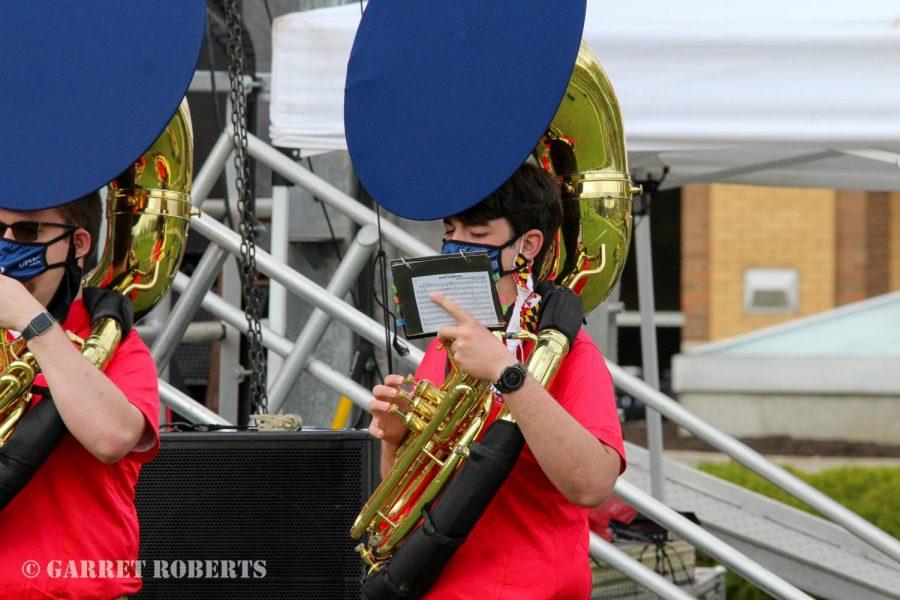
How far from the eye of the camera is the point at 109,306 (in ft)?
8.23

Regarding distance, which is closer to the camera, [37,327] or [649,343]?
[37,327]

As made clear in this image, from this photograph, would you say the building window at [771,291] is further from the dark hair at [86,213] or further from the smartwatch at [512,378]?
the smartwatch at [512,378]

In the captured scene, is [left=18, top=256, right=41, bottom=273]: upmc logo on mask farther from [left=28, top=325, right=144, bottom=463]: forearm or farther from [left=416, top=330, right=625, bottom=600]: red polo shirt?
[left=416, top=330, right=625, bottom=600]: red polo shirt

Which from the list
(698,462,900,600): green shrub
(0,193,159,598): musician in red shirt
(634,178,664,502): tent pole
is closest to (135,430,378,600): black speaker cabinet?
(0,193,159,598): musician in red shirt

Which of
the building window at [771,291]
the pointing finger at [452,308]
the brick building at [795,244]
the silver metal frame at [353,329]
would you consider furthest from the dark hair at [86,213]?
the building window at [771,291]

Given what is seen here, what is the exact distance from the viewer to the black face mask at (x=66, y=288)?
2465 mm

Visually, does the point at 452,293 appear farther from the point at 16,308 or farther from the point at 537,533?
the point at 16,308

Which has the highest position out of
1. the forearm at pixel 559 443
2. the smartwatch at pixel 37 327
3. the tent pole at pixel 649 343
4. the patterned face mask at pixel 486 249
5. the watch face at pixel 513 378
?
the patterned face mask at pixel 486 249

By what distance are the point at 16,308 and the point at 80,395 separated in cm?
18

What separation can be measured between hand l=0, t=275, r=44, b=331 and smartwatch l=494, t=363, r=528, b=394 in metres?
0.80

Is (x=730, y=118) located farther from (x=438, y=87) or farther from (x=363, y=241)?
(x=438, y=87)

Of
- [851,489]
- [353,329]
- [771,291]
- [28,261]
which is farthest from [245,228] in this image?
[771,291]

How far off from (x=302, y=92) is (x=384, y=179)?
60.6 inches

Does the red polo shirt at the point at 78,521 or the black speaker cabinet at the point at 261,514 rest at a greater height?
the red polo shirt at the point at 78,521
